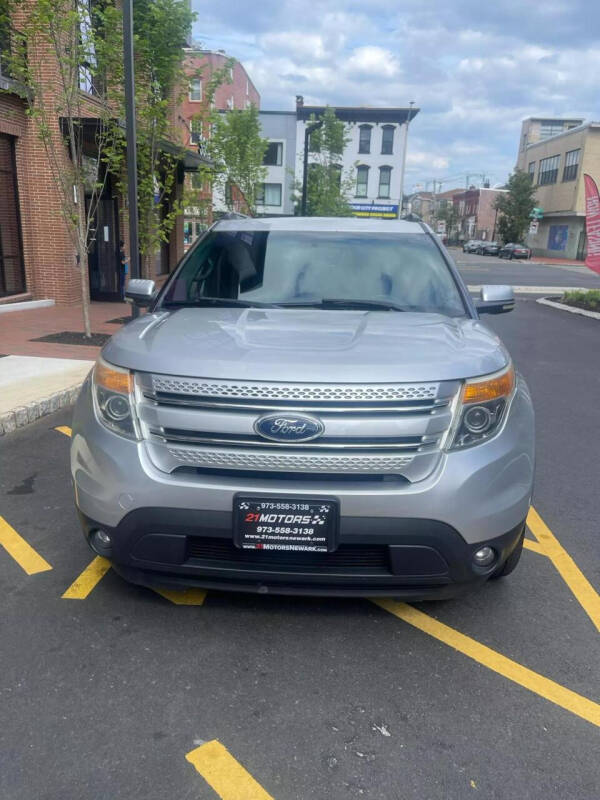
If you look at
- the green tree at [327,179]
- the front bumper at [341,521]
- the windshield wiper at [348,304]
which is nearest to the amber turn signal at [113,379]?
the front bumper at [341,521]

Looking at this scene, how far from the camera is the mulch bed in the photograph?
968cm

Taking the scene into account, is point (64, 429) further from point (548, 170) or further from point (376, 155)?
point (548, 170)

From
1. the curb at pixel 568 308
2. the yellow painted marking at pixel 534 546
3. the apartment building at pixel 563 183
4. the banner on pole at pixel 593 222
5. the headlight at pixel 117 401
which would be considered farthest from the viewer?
the apartment building at pixel 563 183

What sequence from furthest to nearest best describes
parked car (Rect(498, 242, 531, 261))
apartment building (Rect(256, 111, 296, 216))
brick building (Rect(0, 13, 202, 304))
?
parked car (Rect(498, 242, 531, 261)) < apartment building (Rect(256, 111, 296, 216)) < brick building (Rect(0, 13, 202, 304))

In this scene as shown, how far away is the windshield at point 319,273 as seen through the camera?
3.74m

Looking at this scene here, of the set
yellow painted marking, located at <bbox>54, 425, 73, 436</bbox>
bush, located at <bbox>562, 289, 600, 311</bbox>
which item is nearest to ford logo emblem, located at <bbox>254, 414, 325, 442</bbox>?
yellow painted marking, located at <bbox>54, 425, 73, 436</bbox>

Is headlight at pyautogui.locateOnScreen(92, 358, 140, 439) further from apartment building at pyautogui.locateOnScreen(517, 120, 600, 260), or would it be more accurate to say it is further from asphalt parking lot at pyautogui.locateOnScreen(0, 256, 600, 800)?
apartment building at pyautogui.locateOnScreen(517, 120, 600, 260)

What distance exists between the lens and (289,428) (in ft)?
8.25

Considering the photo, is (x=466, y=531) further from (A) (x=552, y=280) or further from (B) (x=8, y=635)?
(A) (x=552, y=280)

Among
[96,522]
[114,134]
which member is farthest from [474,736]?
[114,134]

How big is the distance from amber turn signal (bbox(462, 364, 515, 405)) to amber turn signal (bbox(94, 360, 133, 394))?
1401 mm

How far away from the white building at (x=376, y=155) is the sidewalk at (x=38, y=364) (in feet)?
158

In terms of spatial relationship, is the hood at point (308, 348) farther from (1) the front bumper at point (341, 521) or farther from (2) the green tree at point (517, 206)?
(2) the green tree at point (517, 206)

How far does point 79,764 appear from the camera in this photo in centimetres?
215
